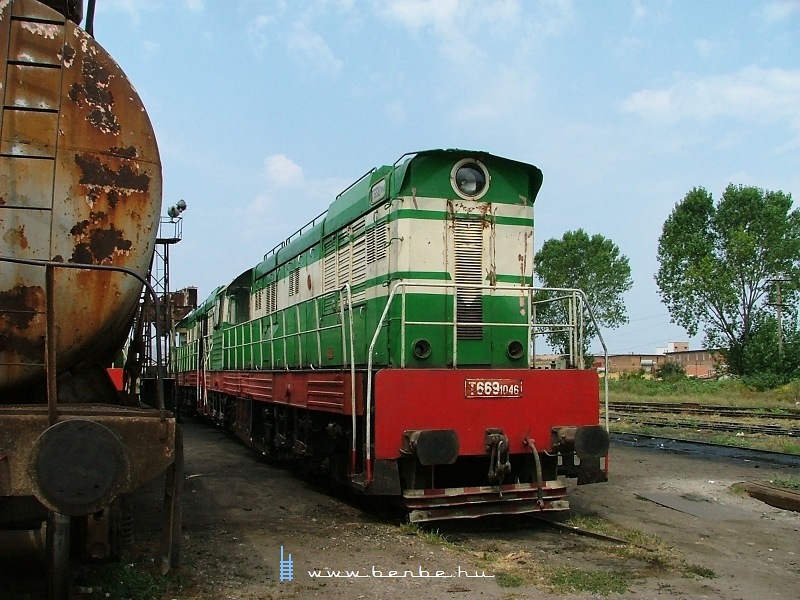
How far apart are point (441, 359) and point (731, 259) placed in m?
38.3

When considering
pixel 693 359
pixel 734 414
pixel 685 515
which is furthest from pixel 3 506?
pixel 693 359

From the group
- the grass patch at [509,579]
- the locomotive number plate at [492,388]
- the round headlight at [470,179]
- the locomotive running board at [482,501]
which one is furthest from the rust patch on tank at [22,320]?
the round headlight at [470,179]

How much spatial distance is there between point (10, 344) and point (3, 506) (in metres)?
0.87

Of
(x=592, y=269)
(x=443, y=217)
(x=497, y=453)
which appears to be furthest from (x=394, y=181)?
(x=592, y=269)

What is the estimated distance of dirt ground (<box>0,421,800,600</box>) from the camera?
→ 17.0 ft

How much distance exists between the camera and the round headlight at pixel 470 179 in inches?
309

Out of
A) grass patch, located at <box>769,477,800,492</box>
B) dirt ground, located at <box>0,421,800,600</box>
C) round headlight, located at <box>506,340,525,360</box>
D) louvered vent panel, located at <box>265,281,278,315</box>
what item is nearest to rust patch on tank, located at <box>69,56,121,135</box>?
dirt ground, located at <box>0,421,800,600</box>

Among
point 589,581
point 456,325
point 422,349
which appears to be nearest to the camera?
point 589,581

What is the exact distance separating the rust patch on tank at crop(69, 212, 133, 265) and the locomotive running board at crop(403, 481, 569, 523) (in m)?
3.54

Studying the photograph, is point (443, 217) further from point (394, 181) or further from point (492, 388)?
point (492, 388)

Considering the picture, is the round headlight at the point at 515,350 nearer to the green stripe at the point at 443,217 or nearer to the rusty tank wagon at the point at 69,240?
the green stripe at the point at 443,217

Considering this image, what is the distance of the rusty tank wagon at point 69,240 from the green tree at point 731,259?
40.0m
